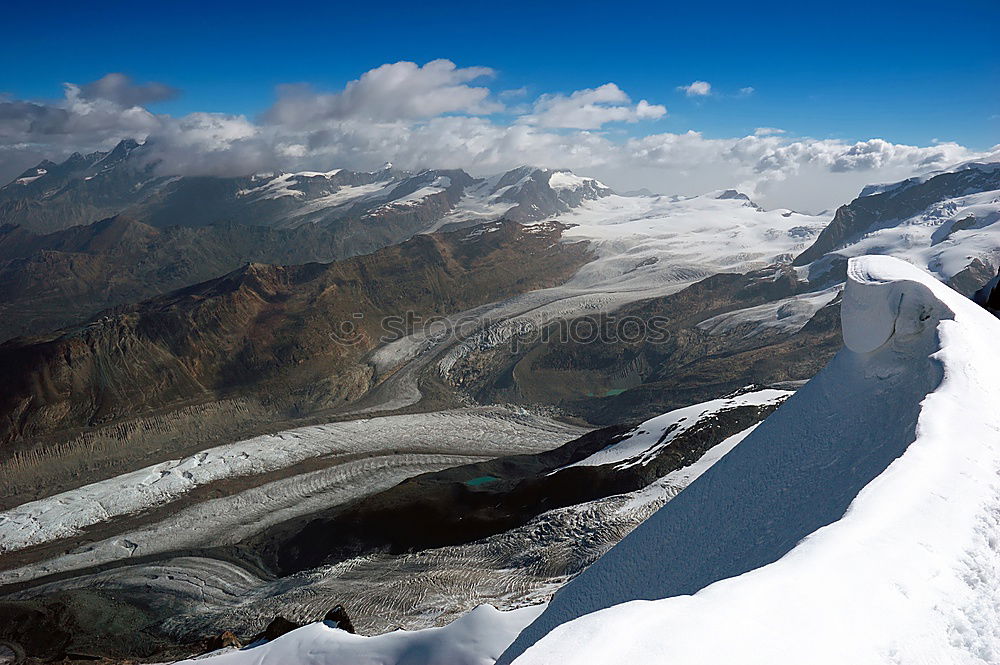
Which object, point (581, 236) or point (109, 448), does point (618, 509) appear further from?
point (581, 236)

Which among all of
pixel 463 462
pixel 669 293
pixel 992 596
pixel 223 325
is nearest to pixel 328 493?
pixel 463 462

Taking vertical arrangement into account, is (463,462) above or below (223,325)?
below

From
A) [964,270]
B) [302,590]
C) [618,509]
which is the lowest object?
[302,590]

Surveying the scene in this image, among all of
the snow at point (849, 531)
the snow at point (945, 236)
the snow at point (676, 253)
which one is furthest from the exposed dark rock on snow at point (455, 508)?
the snow at point (676, 253)

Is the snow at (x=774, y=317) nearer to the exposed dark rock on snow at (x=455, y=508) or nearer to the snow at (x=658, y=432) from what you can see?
the snow at (x=658, y=432)

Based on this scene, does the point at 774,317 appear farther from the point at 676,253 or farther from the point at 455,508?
the point at 455,508

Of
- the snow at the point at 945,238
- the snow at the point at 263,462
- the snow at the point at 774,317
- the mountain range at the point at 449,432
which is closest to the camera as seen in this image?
the mountain range at the point at 449,432

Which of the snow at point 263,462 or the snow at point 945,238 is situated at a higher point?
the snow at point 945,238
